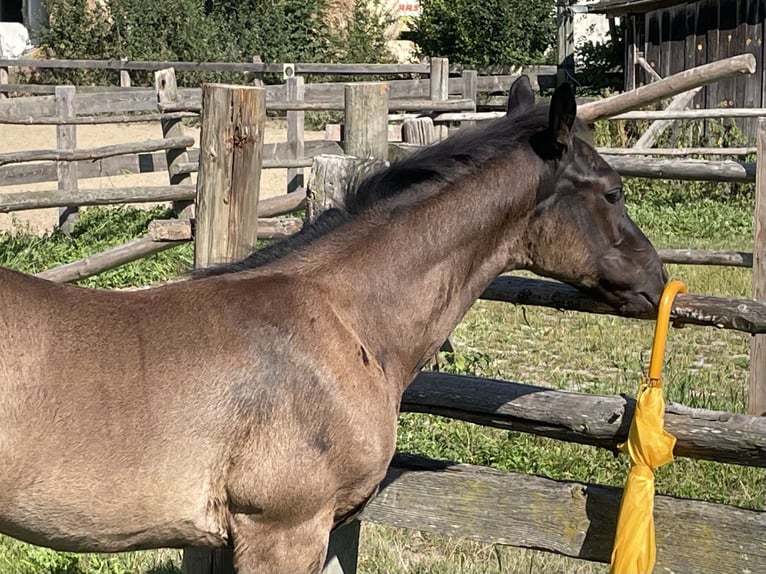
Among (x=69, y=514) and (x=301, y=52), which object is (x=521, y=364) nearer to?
(x=69, y=514)

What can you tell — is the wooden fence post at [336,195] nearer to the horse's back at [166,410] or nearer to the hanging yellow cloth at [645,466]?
the horse's back at [166,410]

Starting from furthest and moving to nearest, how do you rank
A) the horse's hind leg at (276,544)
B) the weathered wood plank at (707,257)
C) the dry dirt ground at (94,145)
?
the dry dirt ground at (94,145)
the weathered wood plank at (707,257)
the horse's hind leg at (276,544)

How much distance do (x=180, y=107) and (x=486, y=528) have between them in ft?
27.2

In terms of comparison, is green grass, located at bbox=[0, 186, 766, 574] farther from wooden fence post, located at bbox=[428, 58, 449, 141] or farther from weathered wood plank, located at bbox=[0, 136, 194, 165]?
wooden fence post, located at bbox=[428, 58, 449, 141]

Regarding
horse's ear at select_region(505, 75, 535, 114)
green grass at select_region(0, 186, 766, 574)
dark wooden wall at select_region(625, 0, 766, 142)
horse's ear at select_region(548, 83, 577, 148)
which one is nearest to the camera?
horse's ear at select_region(548, 83, 577, 148)

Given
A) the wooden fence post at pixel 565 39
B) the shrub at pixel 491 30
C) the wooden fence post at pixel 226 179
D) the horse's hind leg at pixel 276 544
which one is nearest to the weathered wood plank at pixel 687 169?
the wooden fence post at pixel 226 179

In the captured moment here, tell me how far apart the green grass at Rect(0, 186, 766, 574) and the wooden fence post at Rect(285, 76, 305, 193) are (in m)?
2.17

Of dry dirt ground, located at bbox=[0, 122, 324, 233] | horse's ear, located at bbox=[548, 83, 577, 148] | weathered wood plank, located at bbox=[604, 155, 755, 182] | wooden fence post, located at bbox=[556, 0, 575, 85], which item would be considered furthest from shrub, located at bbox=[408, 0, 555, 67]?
horse's ear, located at bbox=[548, 83, 577, 148]

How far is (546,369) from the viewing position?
7.25 m

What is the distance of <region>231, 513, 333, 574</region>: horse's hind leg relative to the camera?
3.03m

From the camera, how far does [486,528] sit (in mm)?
3836

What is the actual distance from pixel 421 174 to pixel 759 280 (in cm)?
337

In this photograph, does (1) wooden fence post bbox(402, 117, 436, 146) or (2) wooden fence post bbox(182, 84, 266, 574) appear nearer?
(2) wooden fence post bbox(182, 84, 266, 574)

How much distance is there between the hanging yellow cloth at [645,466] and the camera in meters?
3.36
